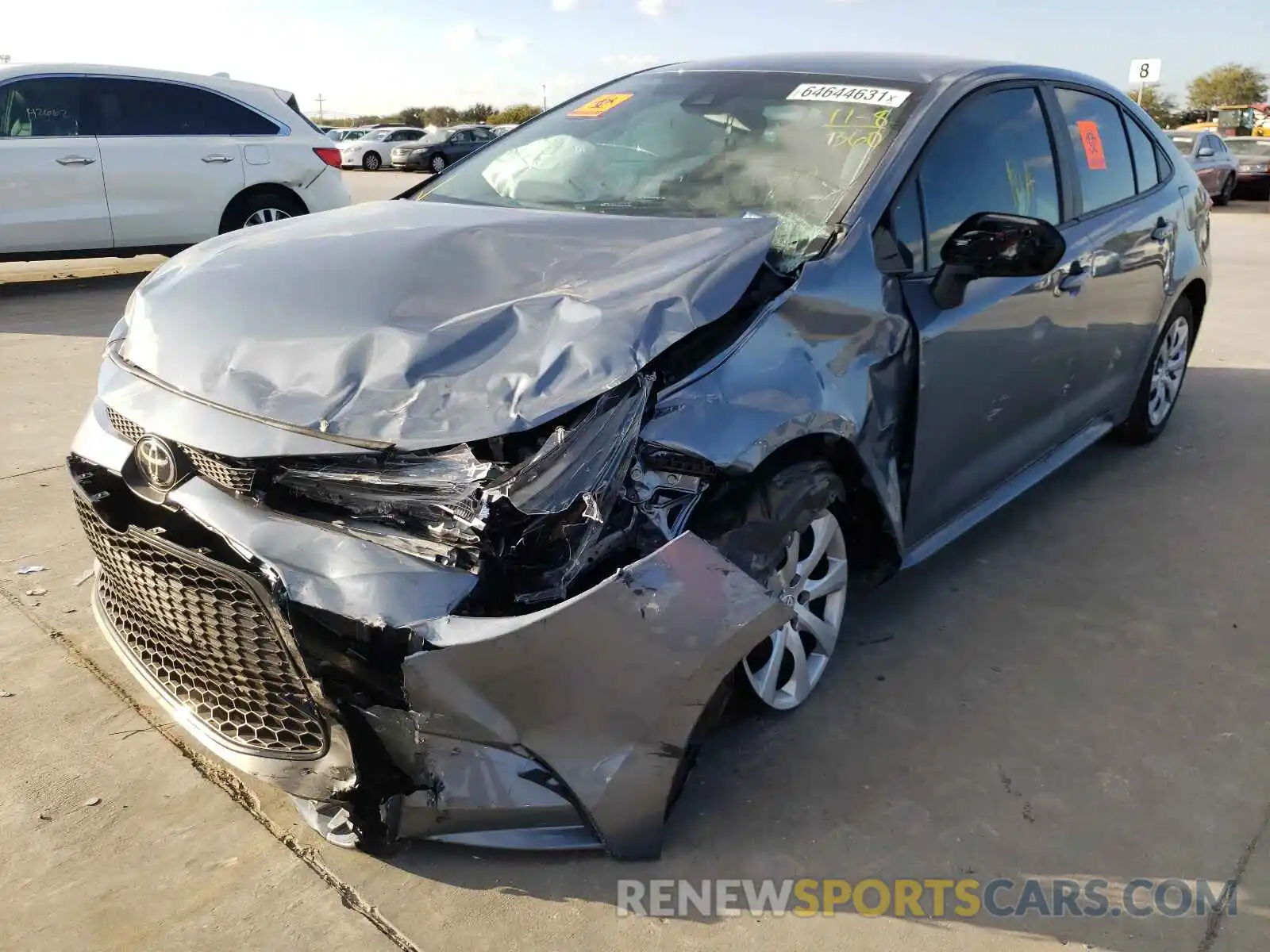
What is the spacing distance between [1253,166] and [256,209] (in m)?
18.2

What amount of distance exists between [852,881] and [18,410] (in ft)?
15.9

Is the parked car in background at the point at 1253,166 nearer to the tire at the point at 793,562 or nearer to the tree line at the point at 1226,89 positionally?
the tire at the point at 793,562

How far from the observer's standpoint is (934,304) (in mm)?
2877

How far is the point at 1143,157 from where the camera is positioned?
439 cm

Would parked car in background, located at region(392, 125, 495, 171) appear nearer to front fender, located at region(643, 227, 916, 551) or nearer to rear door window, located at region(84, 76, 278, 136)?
rear door window, located at region(84, 76, 278, 136)

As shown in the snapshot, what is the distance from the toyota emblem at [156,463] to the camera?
214 centimetres

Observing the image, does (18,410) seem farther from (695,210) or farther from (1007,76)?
(1007,76)

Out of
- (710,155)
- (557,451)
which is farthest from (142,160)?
(557,451)

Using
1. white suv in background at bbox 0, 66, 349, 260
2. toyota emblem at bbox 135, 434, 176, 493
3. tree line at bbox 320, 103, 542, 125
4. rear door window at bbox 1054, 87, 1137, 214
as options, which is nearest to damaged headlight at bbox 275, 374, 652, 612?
toyota emblem at bbox 135, 434, 176, 493

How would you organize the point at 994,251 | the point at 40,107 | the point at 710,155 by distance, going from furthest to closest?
the point at 40,107 < the point at 710,155 < the point at 994,251

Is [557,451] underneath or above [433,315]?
underneath

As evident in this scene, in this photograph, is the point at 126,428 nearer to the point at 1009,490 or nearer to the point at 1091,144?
the point at 1009,490

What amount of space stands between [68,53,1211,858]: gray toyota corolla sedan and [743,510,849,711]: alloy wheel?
13 millimetres

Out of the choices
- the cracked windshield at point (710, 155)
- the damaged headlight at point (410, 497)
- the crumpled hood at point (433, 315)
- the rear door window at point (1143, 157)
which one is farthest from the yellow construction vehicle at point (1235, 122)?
the damaged headlight at point (410, 497)
